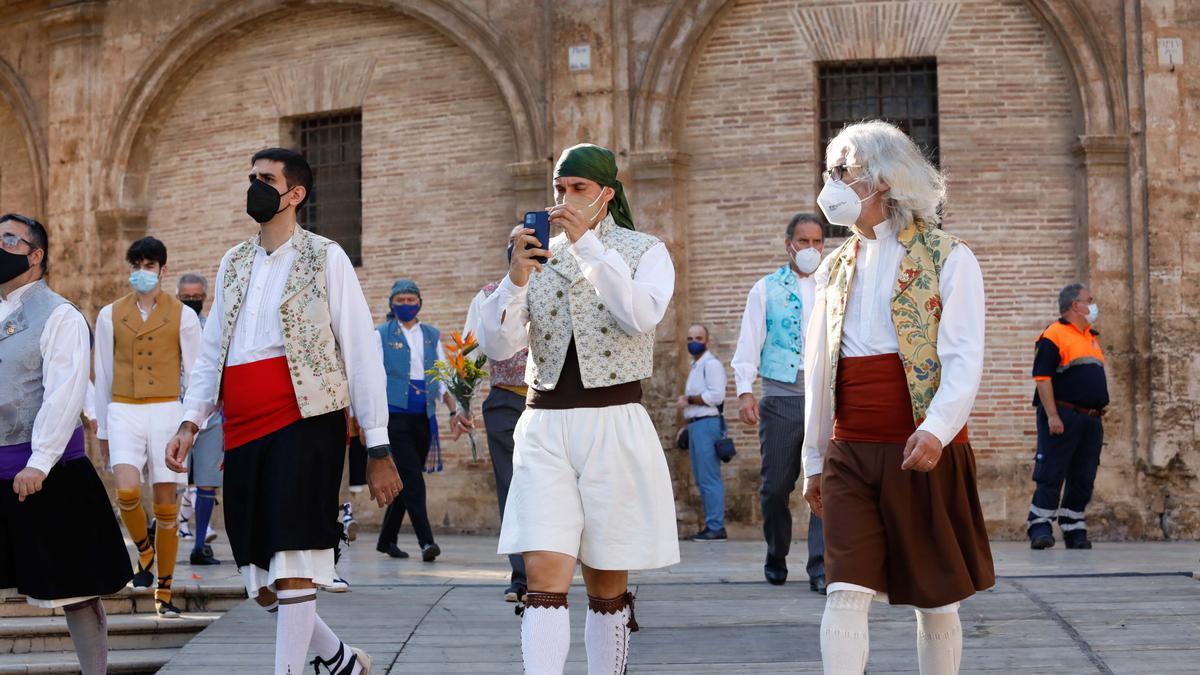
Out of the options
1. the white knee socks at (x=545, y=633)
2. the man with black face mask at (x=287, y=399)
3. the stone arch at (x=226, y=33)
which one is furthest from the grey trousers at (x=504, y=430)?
the stone arch at (x=226, y=33)

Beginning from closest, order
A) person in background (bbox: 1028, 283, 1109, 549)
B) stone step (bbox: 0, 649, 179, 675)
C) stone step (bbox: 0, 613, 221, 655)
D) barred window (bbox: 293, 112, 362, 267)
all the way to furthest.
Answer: stone step (bbox: 0, 649, 179, 675)
stone step (bbox: 0, 613, 221, 655)
person in background (bbox: 1028, 283, 1109, 549)
barred window (bbox: 293, 112, 362, 267)

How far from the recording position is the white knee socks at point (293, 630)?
17.0 ft

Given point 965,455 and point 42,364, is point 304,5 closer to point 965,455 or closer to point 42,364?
point 42,364

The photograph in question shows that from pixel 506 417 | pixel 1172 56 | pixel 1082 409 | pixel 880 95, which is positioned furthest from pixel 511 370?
Answer: pixel 1172 56

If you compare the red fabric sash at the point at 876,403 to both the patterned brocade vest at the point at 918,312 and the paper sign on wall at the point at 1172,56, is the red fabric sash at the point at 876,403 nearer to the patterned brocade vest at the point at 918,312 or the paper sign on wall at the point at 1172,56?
the patterned brocade vest at the point at 918,312

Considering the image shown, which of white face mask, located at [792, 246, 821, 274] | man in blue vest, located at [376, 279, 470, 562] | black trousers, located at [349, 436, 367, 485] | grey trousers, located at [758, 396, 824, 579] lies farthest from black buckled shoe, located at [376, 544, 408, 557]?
black trousers, located at [349, 436, 367, 485]

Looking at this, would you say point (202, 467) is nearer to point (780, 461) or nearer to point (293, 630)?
point (780, 461)

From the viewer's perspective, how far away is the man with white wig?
175 inches

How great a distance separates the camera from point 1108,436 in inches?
501

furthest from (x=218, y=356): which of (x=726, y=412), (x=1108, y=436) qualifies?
(x=1108, y=436)

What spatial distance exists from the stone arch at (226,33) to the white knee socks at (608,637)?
927cm

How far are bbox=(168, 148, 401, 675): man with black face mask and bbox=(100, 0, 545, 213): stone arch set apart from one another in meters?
8.38

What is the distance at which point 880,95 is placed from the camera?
13.6 metres

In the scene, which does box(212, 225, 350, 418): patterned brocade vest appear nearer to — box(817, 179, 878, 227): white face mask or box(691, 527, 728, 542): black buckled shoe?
box(817, 179, 878, 227): white face mask
